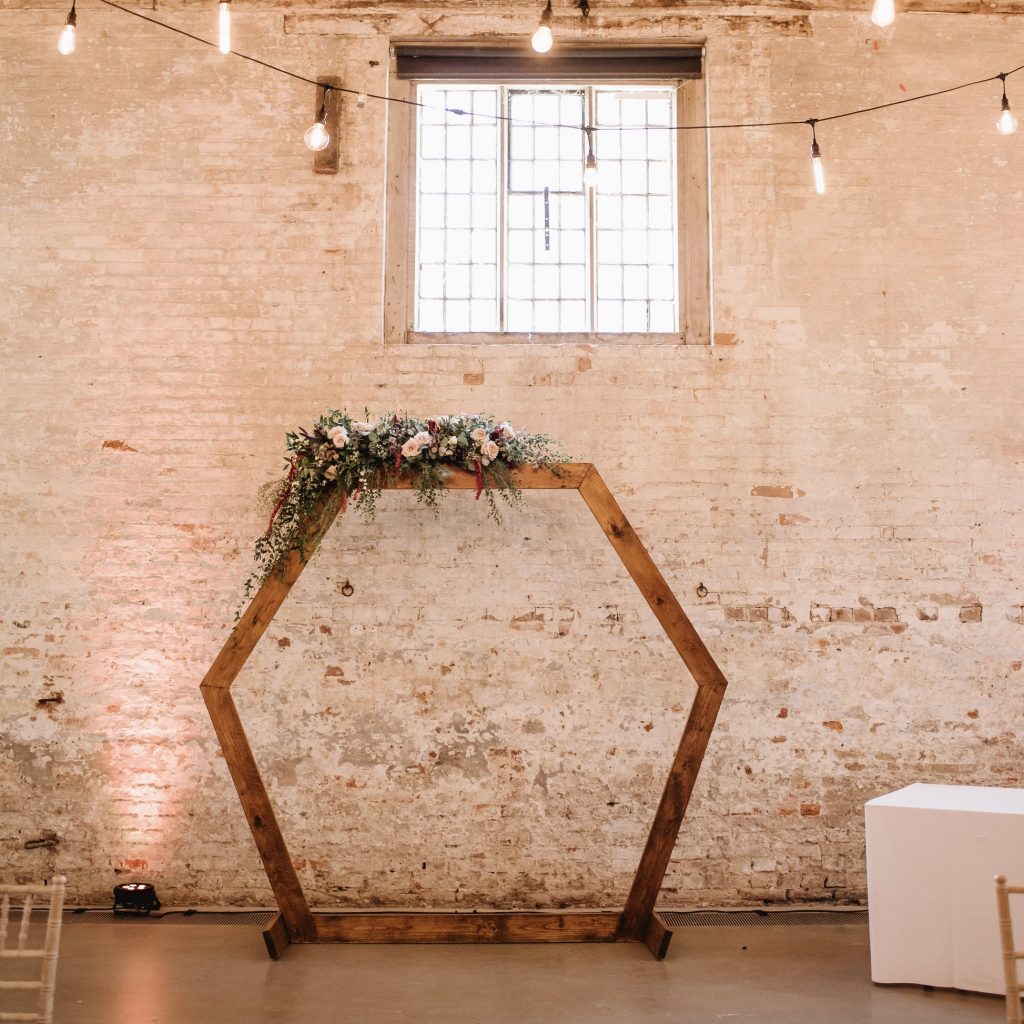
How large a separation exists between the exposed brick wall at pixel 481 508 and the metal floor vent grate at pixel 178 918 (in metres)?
0.09

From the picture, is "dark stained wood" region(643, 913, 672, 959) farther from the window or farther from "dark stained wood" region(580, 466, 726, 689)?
the window

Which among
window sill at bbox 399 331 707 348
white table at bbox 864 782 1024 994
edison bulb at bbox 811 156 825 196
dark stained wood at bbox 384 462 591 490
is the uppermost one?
edison bulb at bbox 811 156 825 196

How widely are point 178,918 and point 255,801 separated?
40.4 inches

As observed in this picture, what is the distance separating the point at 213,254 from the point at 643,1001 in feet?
14.1

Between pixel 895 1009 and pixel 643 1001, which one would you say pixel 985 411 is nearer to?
pixel 895 1009

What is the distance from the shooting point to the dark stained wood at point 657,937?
4.19 m

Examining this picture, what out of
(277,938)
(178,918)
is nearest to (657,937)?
(277,938)

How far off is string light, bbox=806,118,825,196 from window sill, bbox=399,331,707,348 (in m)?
1.05

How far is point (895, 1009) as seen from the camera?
3.63 meters

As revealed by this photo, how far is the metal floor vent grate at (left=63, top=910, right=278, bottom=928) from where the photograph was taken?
4.71m

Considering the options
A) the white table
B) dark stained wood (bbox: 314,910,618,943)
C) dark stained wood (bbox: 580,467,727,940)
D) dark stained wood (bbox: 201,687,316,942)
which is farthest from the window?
dark stained wood (bbox: 314,910,618,943)

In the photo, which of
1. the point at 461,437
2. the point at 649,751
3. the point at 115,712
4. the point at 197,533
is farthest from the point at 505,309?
the point at 115,712

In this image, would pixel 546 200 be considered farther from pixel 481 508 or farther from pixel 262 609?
pixel 262 609

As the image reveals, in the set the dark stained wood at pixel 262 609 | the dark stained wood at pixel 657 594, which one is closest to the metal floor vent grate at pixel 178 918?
the dark stained wood at pixel 262 609
